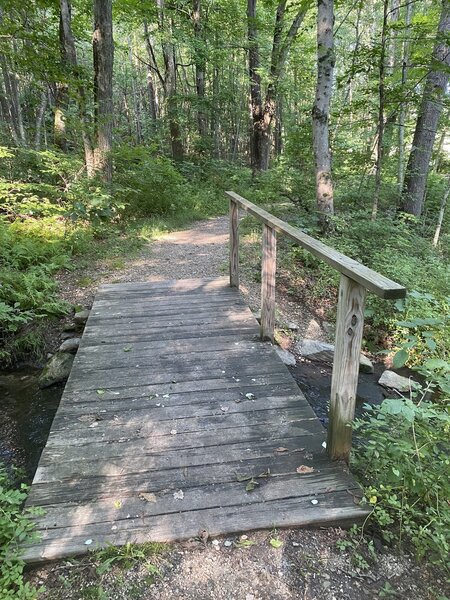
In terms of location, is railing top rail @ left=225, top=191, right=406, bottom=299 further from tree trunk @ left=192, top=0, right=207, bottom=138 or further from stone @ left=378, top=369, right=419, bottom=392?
tree trunk @ left=192, top=0, right=207, bottom=138

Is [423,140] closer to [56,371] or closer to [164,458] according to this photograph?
[56,371]

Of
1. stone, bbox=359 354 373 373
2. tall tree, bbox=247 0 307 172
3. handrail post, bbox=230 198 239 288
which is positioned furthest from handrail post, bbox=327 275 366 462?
tall tree, bbox=247 0 307 172

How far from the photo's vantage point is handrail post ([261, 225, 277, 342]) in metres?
4.23

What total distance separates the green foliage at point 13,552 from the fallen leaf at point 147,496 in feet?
1.95

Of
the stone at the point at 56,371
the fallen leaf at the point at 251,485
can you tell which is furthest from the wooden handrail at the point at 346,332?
the stone at the point at 56,371

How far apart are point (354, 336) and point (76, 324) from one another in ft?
13.6

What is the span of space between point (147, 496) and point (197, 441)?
586 mm

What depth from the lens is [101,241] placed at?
338 inches

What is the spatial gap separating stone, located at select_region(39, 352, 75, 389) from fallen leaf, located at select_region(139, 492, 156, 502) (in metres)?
2.70

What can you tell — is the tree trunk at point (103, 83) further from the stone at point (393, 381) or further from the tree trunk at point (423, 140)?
the stone at point (393, 381)

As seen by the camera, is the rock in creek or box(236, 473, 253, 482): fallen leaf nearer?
box(236, 473, 253, 482): fallen leaf

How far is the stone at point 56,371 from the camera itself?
185 inches

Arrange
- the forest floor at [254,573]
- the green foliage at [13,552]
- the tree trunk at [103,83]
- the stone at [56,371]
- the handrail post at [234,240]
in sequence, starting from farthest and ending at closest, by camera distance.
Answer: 1. the tree trunk at [103,83]
2. the handrail post at [234,240]
3. the stone at [56,371]
4. the forest floor at [254,573]
5. the green foliage at [13,552]

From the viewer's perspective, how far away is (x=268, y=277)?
4.34m
